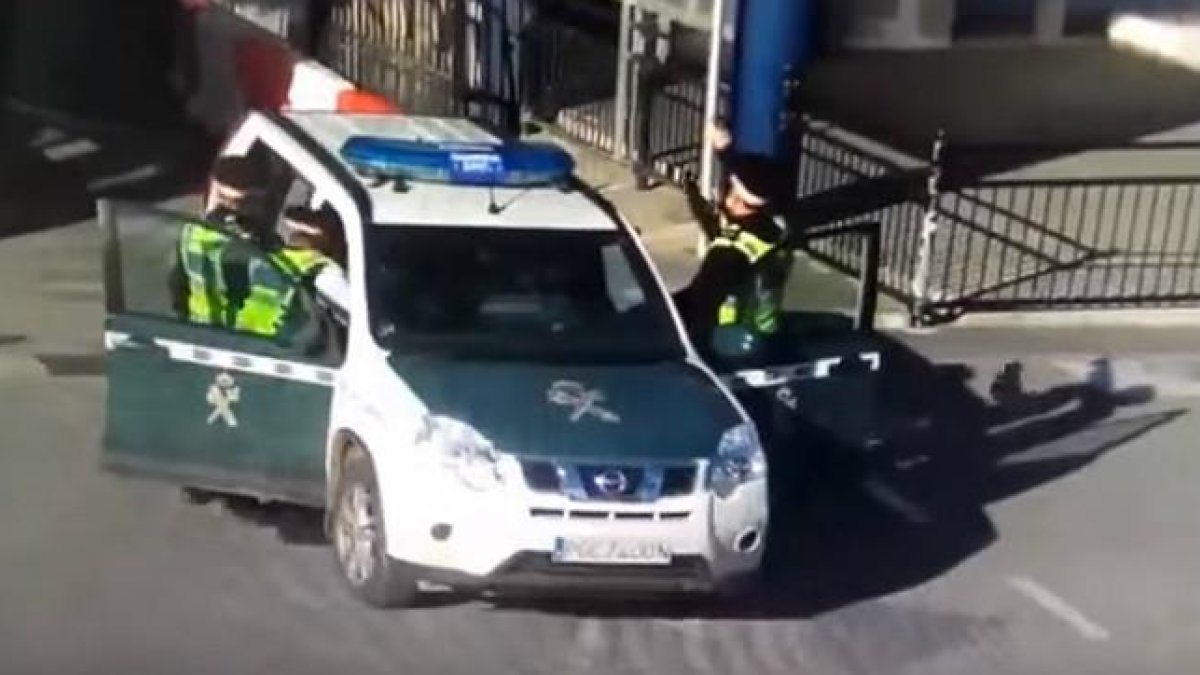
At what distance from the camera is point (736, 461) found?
1055 cm

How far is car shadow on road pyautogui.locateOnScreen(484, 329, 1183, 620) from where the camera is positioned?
1141 centimetres

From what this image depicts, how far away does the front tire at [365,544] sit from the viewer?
34.6 feet

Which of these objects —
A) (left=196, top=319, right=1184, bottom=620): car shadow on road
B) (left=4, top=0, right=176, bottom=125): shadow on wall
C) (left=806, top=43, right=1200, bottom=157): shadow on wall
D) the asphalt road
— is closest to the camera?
the asphalt road

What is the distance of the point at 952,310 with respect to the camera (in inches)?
616

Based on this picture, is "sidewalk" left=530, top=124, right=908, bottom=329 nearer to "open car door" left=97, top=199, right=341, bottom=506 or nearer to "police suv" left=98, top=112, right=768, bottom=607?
"police suv" left=98, top=112, right=768, bottom=607

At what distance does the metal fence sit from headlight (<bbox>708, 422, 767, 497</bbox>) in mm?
4910

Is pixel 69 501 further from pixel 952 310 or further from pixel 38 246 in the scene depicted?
pixel 952 310

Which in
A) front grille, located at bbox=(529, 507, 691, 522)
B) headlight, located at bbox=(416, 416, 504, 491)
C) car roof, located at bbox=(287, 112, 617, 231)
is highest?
car roof, located at bbox=(287, 112, 617, 231)

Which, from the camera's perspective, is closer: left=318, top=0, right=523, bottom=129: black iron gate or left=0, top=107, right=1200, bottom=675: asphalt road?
left=0, top=107, right=1200, bottom=675: asphalt road

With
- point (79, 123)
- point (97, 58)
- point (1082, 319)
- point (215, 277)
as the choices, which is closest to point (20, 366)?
point (215, 277)

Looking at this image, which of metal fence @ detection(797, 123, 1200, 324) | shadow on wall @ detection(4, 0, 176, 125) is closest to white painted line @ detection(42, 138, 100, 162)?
shadow on wall @ detection(4, 0, 176, 125)

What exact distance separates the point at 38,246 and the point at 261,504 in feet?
16.3

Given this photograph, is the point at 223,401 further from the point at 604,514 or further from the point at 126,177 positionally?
the point at 126,177

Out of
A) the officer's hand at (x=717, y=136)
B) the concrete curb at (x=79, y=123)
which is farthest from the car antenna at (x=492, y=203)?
the concrete curb at (x=79, y=123)
